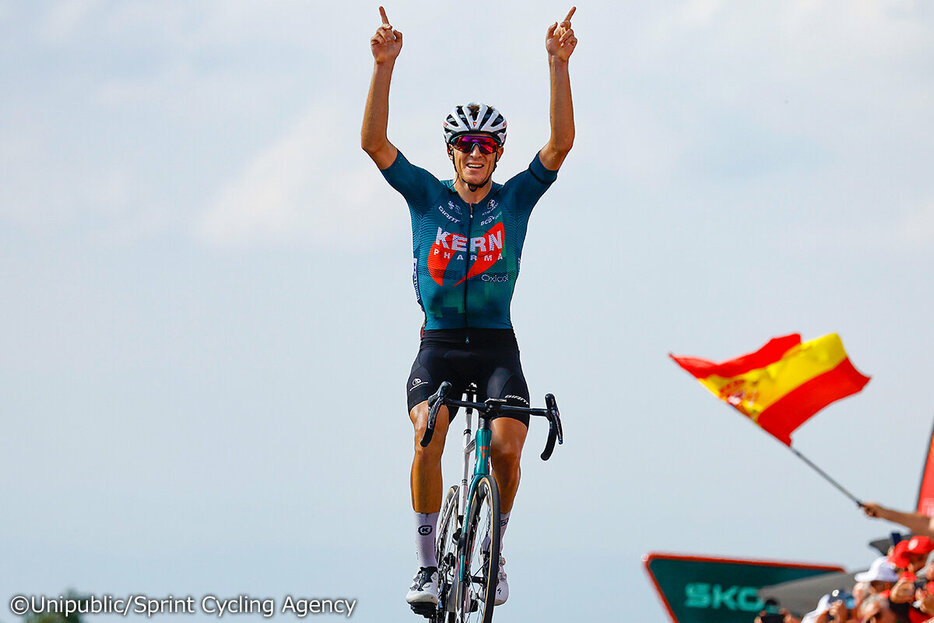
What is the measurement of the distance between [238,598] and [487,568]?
14.7 feet

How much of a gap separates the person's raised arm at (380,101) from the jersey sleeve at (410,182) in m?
0.07

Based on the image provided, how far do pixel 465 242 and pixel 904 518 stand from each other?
4076 millimetres

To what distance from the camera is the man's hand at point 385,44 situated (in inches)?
448

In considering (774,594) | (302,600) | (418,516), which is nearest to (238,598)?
(302,600)

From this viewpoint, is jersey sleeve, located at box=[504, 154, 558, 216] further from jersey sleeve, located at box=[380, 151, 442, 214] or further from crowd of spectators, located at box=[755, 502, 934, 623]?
crowd of spectators, located at box=[755, 502, 934, 623]

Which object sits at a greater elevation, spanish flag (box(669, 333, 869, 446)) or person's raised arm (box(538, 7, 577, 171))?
person's raised arm (box(538, 7, 577, 171))

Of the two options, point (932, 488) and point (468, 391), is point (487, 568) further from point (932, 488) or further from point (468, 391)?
point (932, 488)

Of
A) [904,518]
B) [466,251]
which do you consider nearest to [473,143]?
[466,251]

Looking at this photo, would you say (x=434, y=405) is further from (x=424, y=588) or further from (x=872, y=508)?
(x=872, y=508)

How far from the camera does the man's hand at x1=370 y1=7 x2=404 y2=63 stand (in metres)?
11.4

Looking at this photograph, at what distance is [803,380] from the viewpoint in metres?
11.1

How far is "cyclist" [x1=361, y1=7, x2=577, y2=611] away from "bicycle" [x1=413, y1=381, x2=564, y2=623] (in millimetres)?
177

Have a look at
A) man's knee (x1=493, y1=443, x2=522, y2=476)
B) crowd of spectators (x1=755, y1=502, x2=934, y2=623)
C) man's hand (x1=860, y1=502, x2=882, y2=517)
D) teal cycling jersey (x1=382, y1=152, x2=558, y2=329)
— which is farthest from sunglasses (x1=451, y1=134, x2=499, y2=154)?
crowd of spectators (x1=755, y1=502, x2=934, y2=623)

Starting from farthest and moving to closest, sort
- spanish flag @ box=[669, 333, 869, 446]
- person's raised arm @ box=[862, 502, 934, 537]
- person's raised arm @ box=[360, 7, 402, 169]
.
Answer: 1. person's raised arm @ box=[360, 7, 402, 169]
2. spanish flag @ box=[669, 333, 869, 446]
3. person's raised arm @ box=[862, 502, 934, 537]
